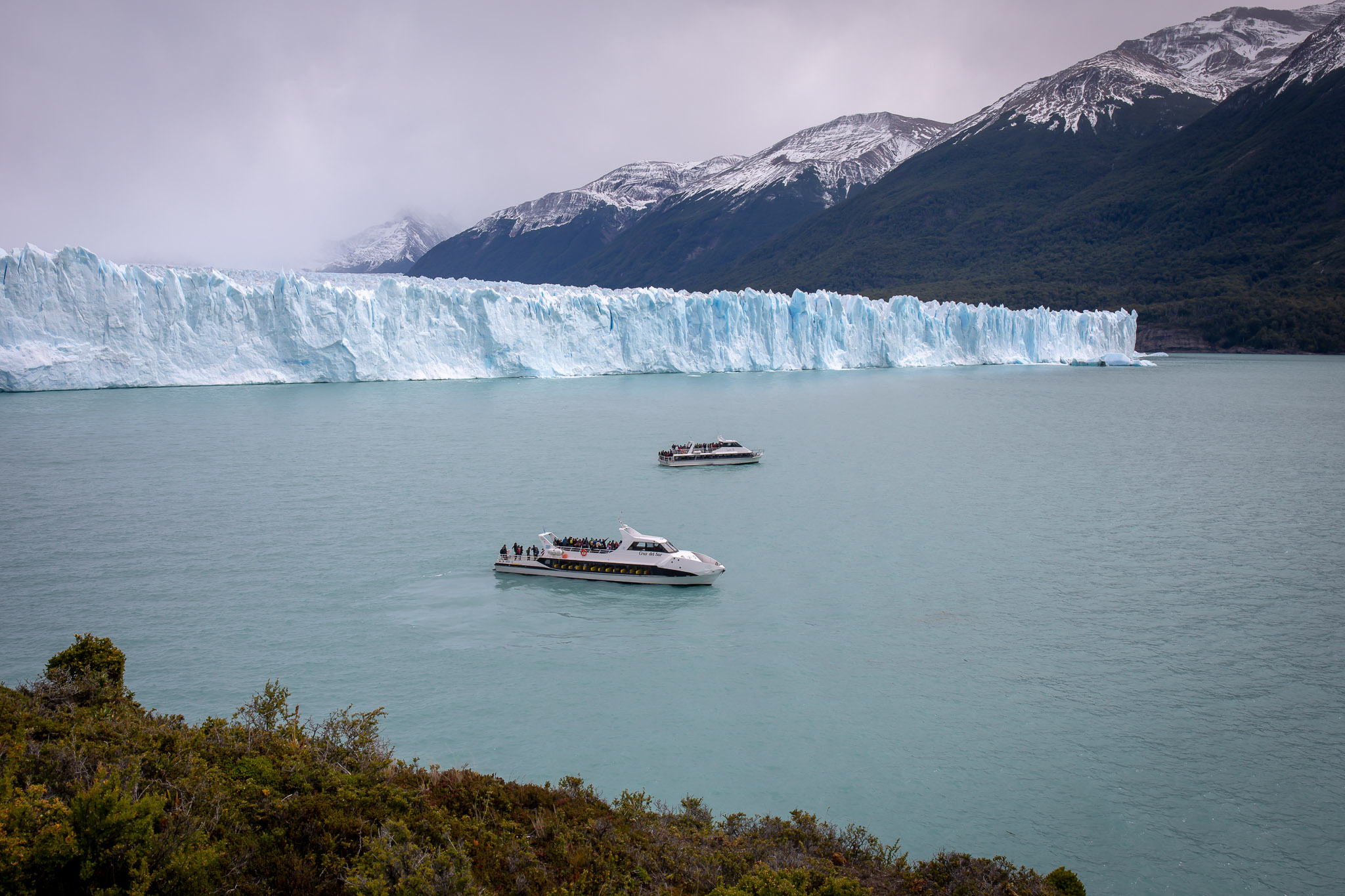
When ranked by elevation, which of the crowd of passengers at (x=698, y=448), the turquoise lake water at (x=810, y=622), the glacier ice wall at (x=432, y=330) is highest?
the glacier ice wall at (x=432, y=330)

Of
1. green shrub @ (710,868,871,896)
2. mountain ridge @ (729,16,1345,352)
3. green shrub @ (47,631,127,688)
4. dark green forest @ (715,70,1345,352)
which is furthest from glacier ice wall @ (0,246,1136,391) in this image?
green shrub @ (710,868,871,896)

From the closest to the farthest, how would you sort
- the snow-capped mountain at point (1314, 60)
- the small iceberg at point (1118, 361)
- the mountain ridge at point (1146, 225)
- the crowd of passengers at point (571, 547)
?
the crowd of passengers at point (571, 547), the small iceberg at point (1118, 361), the mountain ridge at point (1146, 225), the snow-capped mountain at point (1314, 60)

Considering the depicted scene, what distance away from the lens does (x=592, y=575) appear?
61.1 feet

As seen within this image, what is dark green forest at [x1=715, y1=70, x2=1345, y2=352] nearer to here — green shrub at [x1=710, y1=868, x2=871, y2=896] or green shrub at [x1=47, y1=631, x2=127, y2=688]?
green shrub at [x1=710, y1=868, x2=871, y2=896]

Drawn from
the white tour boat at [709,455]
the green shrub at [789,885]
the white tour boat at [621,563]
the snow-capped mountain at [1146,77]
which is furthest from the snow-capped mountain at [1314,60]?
the green shrub at [789,885]

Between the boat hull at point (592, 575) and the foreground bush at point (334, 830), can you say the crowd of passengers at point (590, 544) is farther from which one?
the foreground bush at point (334, 830)

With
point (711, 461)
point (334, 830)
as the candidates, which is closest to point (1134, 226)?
point (711, 461)

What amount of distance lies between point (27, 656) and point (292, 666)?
451 cm

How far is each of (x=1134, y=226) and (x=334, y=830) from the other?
438ft

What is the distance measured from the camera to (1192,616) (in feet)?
52.7

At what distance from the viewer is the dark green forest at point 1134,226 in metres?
93.5

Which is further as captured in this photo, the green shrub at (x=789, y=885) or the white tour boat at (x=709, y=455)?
the white tour boat at (x=709, y=455)

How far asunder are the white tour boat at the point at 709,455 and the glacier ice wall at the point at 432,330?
3302cm

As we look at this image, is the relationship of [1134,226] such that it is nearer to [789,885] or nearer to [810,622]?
[810,622]
